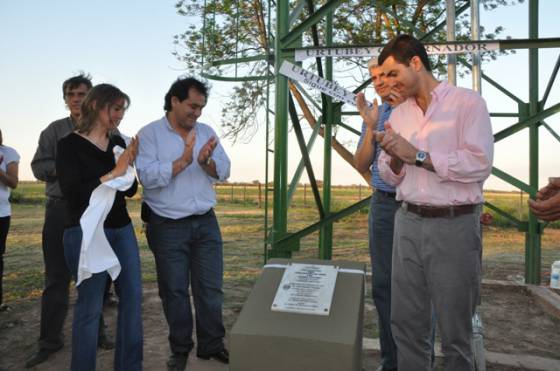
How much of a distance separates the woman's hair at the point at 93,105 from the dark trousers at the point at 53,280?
35.8 inches

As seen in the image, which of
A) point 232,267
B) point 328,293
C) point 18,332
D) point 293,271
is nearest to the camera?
point 328,293

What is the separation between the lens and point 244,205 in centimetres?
2403

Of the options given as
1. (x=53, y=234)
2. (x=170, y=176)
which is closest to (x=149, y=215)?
(x=170, y=176)

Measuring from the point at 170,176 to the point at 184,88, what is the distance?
623 mm

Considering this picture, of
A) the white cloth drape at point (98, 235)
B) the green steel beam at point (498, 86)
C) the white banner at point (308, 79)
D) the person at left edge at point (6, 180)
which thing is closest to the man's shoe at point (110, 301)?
the person at left edge at point (6, 180)

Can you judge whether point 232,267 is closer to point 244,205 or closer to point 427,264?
point 427,264

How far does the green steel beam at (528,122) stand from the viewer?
388cm

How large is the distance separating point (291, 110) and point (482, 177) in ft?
7.26

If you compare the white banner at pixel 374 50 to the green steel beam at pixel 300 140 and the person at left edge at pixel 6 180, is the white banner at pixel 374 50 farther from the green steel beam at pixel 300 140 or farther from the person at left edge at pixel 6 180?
the person at left edge at pixel 6 180

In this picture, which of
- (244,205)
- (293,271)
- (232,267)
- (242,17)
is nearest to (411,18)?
(242,17)

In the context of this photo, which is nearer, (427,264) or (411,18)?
(427,264)

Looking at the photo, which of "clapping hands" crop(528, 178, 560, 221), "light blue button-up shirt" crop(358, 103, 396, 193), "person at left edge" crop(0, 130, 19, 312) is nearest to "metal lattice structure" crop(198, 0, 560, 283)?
"light blue button-up shirt" crop(358, 103, 396, 193)

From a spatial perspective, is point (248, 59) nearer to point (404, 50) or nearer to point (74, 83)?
point (74, 83)

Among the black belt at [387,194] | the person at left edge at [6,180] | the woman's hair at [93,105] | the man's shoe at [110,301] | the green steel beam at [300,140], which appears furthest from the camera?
the man's shoe at [110,301]
